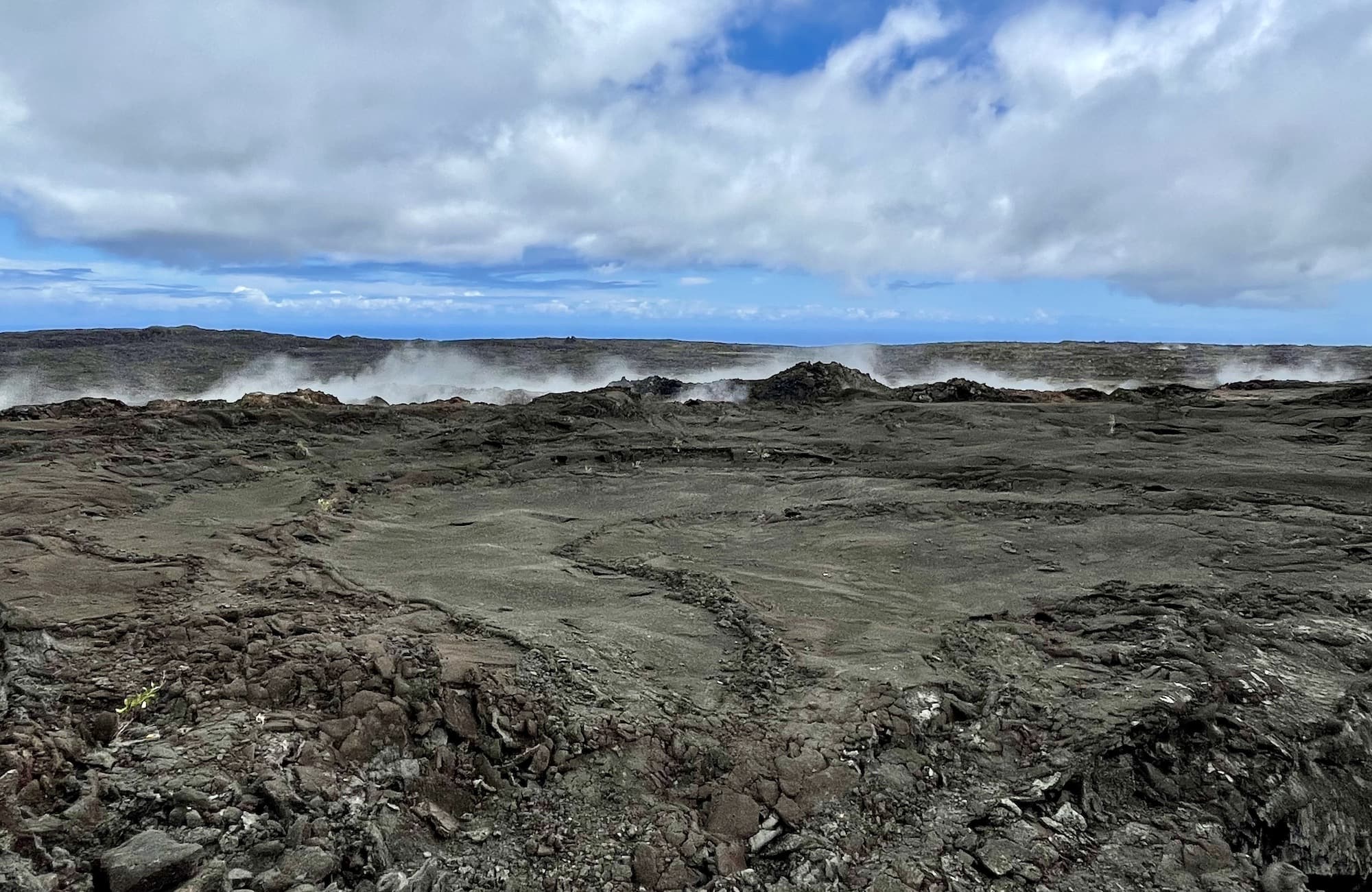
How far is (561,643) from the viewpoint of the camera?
17.4 feet

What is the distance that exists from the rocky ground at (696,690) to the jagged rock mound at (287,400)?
5.73 meters

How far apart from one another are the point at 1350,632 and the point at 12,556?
10432mm

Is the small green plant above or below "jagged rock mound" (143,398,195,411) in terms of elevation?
below

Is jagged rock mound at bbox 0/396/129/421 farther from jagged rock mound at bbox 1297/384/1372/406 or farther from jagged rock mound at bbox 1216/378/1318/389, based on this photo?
jagged rock mound at bbox 1216/378/1318/389

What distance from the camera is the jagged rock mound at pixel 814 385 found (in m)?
18.8

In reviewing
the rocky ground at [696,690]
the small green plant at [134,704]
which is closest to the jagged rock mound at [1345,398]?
the rocky ground at [696,690]

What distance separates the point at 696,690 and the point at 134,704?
10.0 ft

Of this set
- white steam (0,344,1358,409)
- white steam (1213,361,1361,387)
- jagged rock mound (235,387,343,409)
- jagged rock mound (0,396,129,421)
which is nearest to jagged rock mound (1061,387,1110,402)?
white steam (0,344,1358,409)

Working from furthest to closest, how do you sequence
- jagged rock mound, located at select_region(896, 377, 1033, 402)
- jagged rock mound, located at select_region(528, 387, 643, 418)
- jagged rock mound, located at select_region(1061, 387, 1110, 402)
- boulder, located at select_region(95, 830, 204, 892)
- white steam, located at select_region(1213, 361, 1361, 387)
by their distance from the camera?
white steam, located at select_region(1213, 361, 1361, 387) < jagged rock mound, located at select_region(896, 377, 1033, 402) < jagged rock mound, located at select_region(1061, 387, 1110, 402) < jagged rock mound, located at select_region(528, 387, 643, 418) < boulder, located at select_region(95, 830, 204, 892)

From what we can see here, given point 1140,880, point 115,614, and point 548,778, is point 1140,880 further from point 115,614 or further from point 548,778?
point 115,614

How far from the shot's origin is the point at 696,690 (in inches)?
192

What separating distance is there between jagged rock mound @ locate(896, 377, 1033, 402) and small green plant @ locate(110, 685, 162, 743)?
15.8m

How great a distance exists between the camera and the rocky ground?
3.45 metres

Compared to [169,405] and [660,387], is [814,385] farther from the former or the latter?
[169,405]
